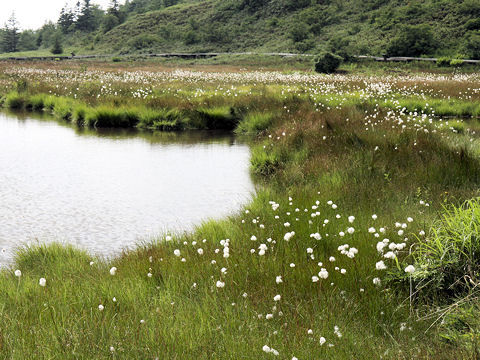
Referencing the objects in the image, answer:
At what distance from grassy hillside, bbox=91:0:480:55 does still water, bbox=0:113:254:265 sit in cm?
4068

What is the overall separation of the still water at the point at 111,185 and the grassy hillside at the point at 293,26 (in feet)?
133

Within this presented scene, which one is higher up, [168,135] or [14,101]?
[14,101]

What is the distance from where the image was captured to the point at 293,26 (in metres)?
73.4

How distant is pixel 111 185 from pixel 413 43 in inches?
1932

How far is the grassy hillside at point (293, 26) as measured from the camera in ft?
178

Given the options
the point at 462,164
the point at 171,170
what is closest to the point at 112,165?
the point at 171,170

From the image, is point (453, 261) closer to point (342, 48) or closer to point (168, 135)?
point (168, 135)

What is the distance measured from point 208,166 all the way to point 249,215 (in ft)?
15.7

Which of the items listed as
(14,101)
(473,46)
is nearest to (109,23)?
(473,46)

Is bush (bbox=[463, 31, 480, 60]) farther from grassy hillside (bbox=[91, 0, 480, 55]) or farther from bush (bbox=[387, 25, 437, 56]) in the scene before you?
bush (bbox=[387, 25, 437, 56])

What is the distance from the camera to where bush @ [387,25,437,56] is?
50.4 meters

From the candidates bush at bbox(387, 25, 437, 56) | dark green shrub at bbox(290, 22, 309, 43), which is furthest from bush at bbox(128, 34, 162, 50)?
bush at bbox(387, 25, 437, 56)

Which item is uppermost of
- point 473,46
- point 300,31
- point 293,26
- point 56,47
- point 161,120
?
point 293,26

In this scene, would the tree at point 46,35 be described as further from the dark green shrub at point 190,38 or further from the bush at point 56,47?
the dark green shrub at point 190,38
